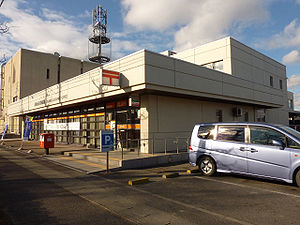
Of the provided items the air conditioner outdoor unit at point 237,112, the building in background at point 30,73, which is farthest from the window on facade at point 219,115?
the building in background at point 30,73

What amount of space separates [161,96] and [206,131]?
539cm

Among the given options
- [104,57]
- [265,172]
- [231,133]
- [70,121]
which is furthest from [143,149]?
[104,57]

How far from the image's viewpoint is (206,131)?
8258 mm

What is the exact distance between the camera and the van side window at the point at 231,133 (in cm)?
732

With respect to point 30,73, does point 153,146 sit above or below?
below

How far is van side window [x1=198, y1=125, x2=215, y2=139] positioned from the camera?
319 inches

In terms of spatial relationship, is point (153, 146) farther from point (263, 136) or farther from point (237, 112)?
point (237, 112)

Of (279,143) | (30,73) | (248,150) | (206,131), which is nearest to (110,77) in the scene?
(206,131)

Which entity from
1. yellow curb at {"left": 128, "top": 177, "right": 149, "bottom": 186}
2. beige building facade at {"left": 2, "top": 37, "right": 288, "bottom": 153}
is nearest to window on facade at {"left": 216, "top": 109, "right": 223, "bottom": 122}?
beige building facade at {"left": 2, "top": 37, "right": 288, "bottom": 153}

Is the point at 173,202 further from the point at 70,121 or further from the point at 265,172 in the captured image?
the point at 70,121

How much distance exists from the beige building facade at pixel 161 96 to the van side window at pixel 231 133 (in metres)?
4.38

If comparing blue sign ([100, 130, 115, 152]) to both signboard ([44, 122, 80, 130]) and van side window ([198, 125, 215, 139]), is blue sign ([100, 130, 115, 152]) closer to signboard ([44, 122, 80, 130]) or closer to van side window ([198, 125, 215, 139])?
van side window ([198, 125, 215, 139])

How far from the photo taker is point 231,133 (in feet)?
24.8

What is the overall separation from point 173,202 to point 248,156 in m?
3.16
